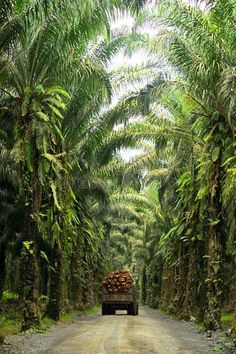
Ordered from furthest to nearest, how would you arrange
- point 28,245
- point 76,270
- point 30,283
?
point 76,270 → point 30,283 → point 28,245

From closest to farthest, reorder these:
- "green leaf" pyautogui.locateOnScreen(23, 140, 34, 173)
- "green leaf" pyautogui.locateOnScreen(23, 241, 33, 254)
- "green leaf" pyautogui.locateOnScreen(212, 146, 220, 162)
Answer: "green leaf" pyautogui.locateOnScreen(23, 140, 34, 173)
"green leaf" pyautogui.locateOnScreen(23, 241, 33, 254)
"green leaf" pyautogui.locateOnScreen(212, 146, 220, 162)

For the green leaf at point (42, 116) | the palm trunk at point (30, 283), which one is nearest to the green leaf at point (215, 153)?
the green leaf at point (42, 116)

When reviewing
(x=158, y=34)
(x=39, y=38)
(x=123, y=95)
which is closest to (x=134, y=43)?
(x=158, y=34)

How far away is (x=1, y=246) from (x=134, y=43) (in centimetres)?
1218

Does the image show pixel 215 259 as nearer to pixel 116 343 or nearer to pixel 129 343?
pixel 129 343

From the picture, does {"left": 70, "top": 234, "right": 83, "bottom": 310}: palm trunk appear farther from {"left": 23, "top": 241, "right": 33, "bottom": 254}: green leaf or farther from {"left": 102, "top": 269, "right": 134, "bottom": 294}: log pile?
{"left": 23, "top": 241, "right": 33, "bottom": 254}: green leaf

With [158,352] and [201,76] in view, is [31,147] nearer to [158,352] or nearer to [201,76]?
[201,76]

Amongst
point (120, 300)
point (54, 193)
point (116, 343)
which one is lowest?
point (116, 343)

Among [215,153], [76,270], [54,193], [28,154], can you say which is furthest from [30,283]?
[76,270]

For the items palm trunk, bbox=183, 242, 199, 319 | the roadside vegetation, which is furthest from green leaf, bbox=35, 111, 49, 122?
palm trunk, bbox=183, 242, 199, 319

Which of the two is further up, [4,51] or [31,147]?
[4,51]

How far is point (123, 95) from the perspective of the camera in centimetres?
2134

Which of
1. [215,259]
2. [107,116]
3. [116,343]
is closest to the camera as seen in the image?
[116,343]

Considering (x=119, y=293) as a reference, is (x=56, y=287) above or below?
below
